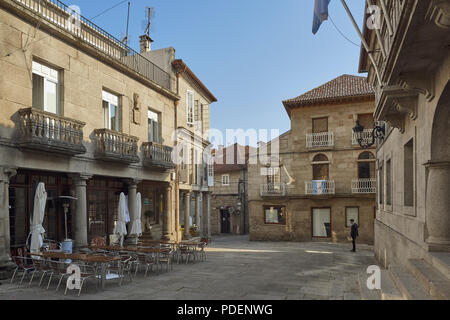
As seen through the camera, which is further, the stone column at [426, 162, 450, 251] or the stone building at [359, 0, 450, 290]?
the stone column at [426, 162, 450, 251]

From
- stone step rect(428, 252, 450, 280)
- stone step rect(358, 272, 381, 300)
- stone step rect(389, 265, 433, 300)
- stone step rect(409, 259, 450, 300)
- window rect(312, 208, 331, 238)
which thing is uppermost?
stone step rect(428, 252, 450, 280)

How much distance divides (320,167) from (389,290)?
59.8ft

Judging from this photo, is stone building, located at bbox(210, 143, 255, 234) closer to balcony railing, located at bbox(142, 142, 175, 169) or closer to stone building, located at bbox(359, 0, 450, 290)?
balcony railing, located at bbox(142, 142, 175, 169)

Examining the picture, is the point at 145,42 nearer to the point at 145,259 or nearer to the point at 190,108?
the point at 190,108

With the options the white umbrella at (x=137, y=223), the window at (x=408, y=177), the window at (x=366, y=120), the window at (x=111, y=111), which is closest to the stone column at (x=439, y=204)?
the window at (x=408, y=177)

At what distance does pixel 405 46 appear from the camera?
5203mm

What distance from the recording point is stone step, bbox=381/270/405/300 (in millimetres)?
6074

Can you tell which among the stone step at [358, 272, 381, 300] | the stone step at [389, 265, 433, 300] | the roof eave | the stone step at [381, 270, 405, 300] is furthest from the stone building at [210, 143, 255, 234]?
the stone step at [389, 265, 433, 300]

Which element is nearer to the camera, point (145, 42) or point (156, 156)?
point (156, 156)

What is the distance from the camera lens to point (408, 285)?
6.14m

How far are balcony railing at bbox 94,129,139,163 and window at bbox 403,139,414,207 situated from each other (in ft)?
32.3

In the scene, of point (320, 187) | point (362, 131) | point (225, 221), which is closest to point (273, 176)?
point (320, 187)

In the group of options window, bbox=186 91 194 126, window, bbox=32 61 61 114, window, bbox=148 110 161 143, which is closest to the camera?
window, bbox=32 61 61 114
